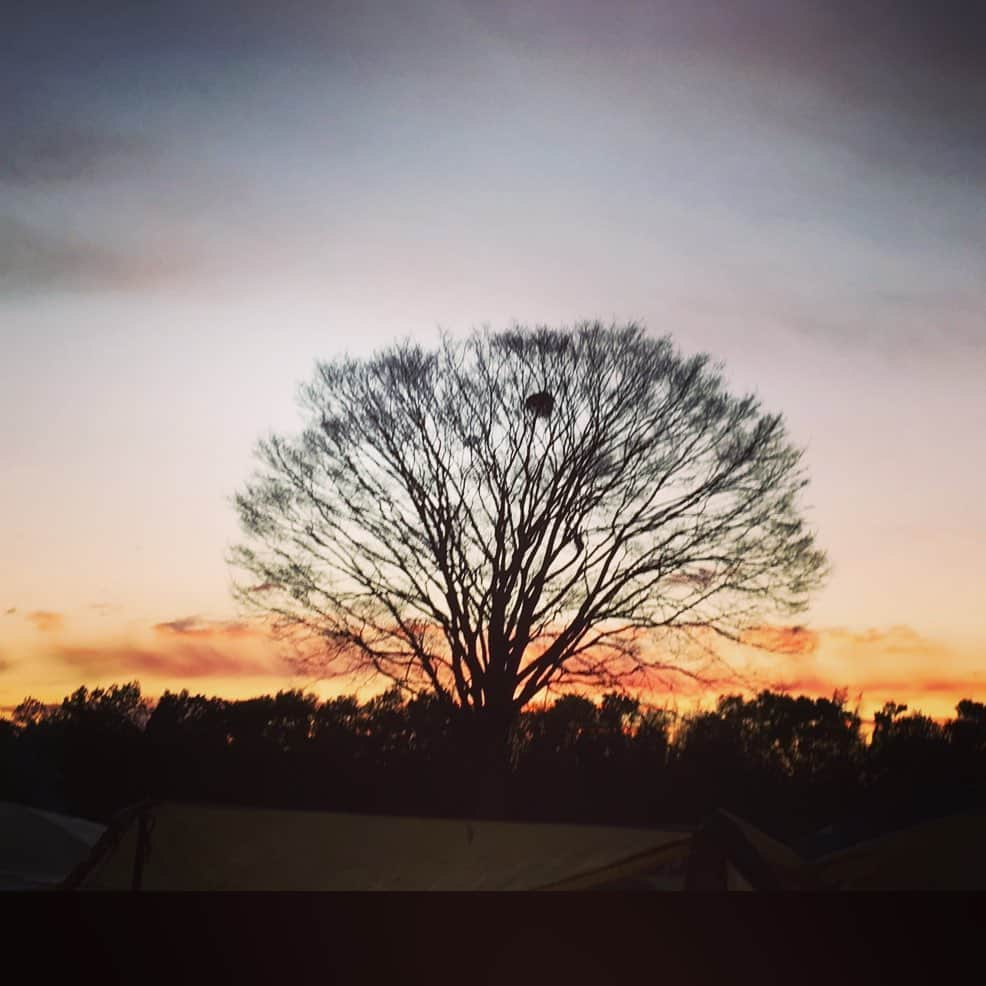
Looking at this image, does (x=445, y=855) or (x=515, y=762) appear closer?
(x=445, y=855)

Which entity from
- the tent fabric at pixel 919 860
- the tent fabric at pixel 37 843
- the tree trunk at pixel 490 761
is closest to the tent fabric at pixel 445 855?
the tent fabric at pixel 919 860

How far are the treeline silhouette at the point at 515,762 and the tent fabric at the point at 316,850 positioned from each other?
9.20 metres

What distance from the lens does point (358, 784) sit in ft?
55.4

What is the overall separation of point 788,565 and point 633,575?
8.26 feet

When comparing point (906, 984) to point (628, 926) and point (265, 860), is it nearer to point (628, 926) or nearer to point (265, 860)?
point (628, 926)

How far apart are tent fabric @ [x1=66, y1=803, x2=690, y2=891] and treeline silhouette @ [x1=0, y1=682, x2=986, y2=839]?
9199 mm

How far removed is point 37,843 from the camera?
383 inches

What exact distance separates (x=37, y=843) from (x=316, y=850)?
13.8 feet

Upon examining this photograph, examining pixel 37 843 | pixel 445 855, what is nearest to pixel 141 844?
pixel 445 855

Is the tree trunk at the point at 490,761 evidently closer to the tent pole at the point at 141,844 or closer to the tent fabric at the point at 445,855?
the tent fabric at the point at 445,855

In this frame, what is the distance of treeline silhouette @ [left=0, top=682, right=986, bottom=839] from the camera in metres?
16.5

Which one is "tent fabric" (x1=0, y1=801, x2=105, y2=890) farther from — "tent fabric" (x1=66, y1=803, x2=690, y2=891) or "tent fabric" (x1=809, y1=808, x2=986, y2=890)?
"tent fabric" (x1=809, y1=808, x2=986, y2=890)

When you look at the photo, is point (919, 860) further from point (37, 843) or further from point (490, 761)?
point (490, 761)

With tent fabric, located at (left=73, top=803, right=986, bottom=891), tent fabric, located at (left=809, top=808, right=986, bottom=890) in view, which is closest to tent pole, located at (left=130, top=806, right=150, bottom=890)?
tent fabric, located at (left=73, top=803, right=986, bottom=891)
